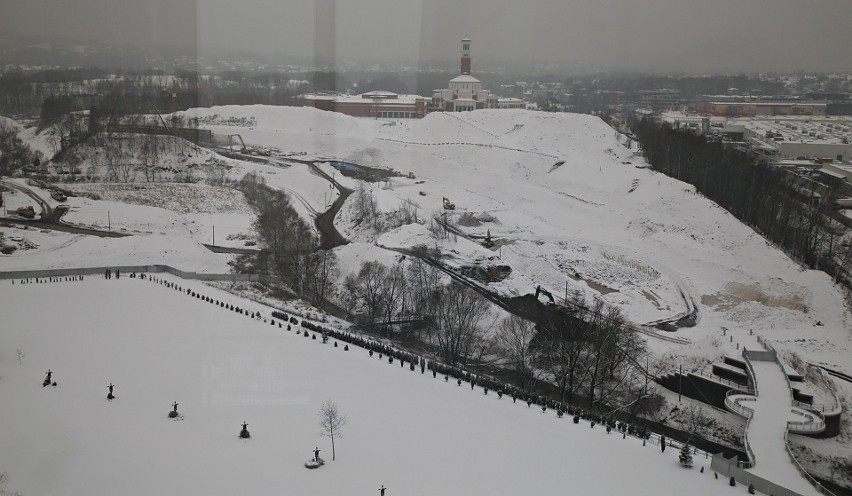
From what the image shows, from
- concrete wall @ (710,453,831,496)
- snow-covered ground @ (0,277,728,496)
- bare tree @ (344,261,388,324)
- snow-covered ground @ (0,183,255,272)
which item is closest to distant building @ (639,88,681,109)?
snow-covered ground @ (0,183,255,272)

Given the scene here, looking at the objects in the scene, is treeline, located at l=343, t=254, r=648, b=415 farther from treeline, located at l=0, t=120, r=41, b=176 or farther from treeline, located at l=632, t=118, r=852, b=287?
treeline, located at l=0, t=120, r=41, b=176

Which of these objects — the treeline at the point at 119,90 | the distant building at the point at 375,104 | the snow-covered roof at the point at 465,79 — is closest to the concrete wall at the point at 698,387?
the treeline at the point at 119,90

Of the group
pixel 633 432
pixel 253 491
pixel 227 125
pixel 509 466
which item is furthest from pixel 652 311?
pixel 227 125

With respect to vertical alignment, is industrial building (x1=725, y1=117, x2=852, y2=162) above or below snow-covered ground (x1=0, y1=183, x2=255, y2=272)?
above

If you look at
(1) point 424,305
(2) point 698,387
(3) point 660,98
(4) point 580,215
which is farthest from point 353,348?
(3) point 660,98

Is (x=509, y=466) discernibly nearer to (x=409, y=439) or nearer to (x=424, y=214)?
(x=409, y=439)

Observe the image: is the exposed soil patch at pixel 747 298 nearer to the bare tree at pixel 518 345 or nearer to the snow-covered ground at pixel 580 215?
the snow-covered ground at pixel 580 215
